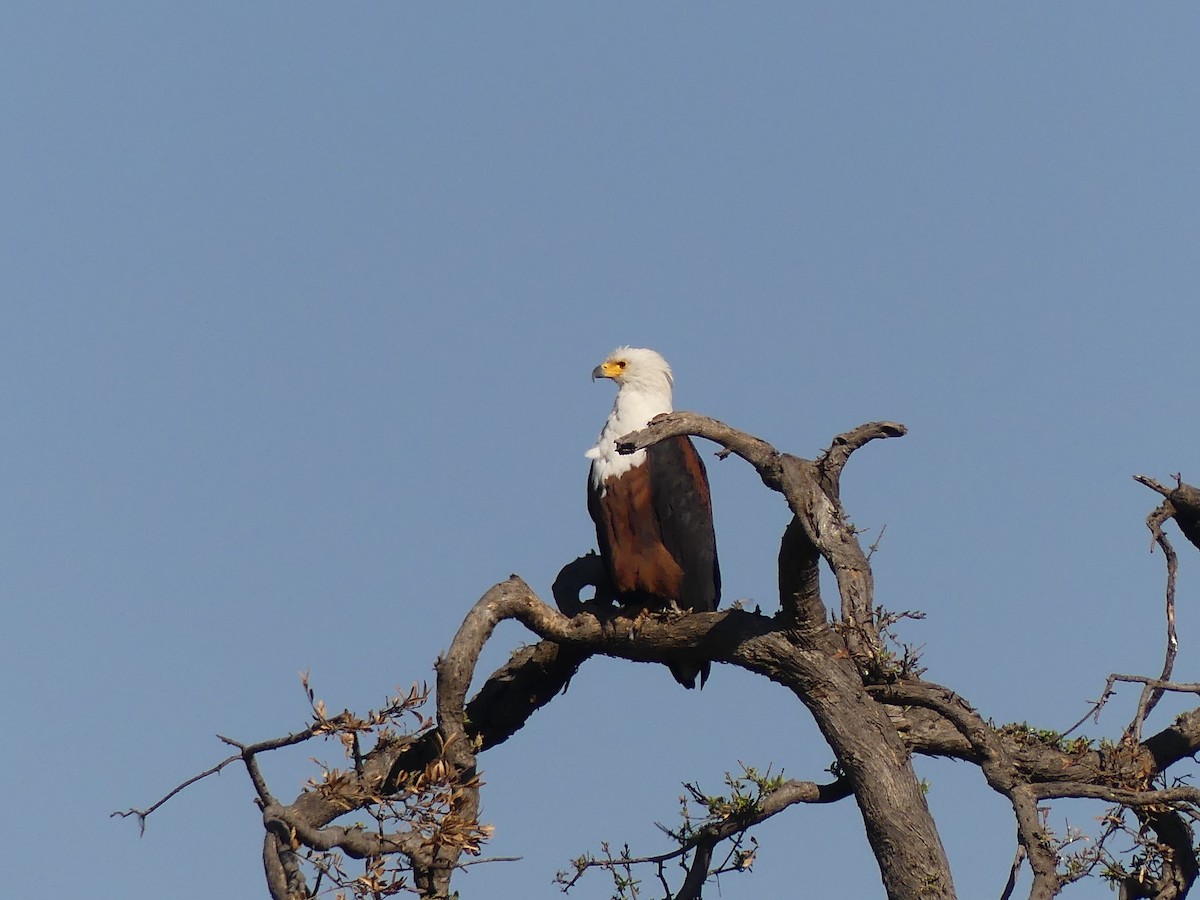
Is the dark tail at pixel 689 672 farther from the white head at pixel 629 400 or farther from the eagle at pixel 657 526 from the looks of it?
the white head at pixel 629 400

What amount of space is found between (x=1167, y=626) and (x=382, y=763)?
2844 millimetres

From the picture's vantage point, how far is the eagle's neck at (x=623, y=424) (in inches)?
251

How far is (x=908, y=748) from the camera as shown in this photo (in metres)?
5.40

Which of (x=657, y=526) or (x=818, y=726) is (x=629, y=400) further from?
(x=818, y=726)

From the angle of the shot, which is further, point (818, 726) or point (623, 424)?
point (623, 424)

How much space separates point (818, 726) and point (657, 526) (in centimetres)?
139

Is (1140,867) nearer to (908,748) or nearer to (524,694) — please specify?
(908,748)

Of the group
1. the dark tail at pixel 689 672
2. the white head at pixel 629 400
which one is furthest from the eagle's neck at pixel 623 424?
the dark tail at pixel 689 672

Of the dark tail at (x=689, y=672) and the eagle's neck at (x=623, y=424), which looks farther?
the eagle's neck at (x=623, y=424)

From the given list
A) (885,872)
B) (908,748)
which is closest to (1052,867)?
(885,872)

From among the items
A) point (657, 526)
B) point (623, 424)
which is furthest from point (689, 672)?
point (623, 424)

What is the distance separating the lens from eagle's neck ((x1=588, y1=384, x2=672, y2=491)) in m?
6.38

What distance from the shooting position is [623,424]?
655cm

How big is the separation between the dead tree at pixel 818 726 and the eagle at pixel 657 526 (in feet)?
0.55
